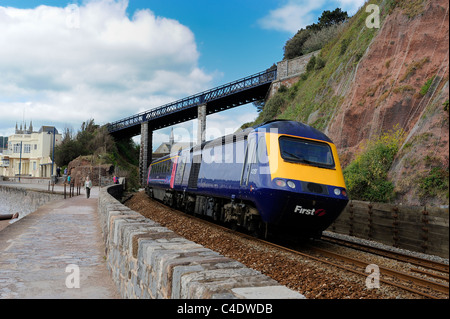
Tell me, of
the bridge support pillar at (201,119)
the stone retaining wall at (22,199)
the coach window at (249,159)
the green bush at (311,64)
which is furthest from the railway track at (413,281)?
the bridge support pillar at (201,119)

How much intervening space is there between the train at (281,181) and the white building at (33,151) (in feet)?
208

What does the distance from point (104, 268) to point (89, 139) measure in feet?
171

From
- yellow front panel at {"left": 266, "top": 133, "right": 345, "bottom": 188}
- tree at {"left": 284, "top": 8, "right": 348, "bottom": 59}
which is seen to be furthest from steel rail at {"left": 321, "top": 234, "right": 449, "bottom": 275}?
tree at {"left": 284, "top": 8, "right": 348, "bottom": 59}

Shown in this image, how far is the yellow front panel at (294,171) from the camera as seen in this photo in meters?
8.18

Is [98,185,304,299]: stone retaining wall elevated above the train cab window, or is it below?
below

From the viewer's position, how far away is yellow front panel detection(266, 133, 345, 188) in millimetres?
8180

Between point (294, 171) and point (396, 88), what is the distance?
35.2 feet

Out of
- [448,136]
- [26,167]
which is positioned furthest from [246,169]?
[26,167]

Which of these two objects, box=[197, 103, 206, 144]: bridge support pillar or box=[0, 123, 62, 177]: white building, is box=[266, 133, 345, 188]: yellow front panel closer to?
box=[197, 103, 206, 144]: bridge support pillar

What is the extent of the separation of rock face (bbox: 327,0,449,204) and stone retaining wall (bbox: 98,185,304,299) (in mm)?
9751

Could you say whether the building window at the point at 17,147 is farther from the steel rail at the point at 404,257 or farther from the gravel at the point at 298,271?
the steel rail at the point at 404,257

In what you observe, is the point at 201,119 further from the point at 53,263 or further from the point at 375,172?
the point at 53,263

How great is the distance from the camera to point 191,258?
3484mm
